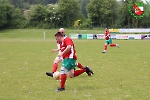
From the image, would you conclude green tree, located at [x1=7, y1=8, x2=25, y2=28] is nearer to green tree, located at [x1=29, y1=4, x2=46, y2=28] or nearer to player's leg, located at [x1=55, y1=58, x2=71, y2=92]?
green tree, located at [x1=29, y1=4, x2=46, y2=28]

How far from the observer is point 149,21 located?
78125 millimetres

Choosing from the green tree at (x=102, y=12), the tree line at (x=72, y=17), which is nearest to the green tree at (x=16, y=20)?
the tree line at (x=72, y=17)

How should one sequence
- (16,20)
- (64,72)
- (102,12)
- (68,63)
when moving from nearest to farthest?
1. (64,72)
2. (68,63)
3. (102,12)
4. (16,20)

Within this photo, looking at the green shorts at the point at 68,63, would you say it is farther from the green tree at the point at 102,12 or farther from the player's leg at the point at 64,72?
the green tree at the point at 102,12

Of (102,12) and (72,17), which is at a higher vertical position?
(102,12)

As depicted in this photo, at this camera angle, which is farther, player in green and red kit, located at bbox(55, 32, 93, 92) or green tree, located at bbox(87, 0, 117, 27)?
green tree, located at bbox(87, 0, 117, 27)

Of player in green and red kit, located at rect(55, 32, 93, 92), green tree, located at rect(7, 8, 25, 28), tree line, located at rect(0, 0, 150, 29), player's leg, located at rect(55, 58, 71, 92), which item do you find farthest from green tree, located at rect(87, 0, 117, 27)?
player's leg, located at rect(55, 58, 71, 92)

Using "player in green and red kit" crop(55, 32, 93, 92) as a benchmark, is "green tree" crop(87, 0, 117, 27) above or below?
above

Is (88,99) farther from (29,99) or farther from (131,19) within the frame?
(131,19)

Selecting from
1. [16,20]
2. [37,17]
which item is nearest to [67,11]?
[37,17]

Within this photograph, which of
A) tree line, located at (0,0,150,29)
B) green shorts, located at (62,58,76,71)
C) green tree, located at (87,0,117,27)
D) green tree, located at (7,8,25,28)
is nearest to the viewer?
green shorts, located at (62,58,76,71)

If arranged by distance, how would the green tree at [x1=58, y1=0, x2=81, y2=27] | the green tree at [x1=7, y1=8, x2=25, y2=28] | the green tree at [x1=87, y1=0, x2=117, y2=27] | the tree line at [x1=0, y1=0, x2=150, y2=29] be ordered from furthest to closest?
1. the green tree at [x1=58, y1=0, x2=81, y2=27]
2. the green tree at [x1=7, y1=8, x2=25, y2=28]
3. the green tree at [x1=87, y1=0, x2=117, y2=27]
4. the tree line at [x1=0, y1=0, x2=150, y2=29]

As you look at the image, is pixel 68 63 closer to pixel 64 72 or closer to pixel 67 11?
pixel 64 72

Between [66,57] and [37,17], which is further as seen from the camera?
[37,17]
